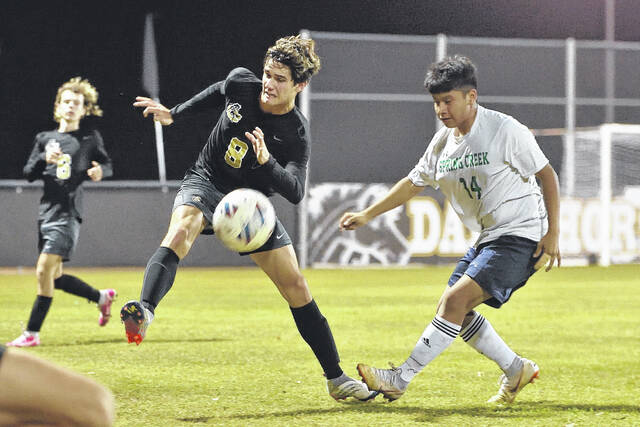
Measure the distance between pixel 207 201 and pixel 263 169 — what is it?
0.52 meters

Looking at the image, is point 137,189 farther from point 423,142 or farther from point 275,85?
point 275,85

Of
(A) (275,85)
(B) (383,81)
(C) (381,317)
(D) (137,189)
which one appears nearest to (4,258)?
(D) (137,189)

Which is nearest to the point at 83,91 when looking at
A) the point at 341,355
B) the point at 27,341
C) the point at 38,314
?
the point at 38,314

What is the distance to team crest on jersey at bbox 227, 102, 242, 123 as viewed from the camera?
5.81m

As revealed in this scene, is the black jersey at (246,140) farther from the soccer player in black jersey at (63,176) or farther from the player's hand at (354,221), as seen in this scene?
the soccer player in black jersey at (63,176)

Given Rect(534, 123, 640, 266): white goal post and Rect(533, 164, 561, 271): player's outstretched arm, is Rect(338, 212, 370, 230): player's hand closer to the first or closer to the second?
Rect(533, 164, 561, 271): player's outstretched arm

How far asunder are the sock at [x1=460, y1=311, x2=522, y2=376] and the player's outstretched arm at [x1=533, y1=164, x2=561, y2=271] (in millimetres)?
491

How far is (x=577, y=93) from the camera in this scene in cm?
2375

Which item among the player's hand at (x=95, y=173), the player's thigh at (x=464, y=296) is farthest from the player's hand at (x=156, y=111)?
the player's hand at (x=95, y=173)

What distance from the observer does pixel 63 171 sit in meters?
8.91

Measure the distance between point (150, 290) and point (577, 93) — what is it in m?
20.0

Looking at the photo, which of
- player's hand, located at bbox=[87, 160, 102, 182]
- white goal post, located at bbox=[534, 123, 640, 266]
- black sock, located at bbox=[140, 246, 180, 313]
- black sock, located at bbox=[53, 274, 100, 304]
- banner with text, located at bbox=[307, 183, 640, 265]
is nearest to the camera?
black sock, located at bbox=[140, 246, 180, 313]

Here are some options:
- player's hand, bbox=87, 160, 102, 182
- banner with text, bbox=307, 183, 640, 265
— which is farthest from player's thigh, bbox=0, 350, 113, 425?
banner with text, bbox=307, 183, 640, 265

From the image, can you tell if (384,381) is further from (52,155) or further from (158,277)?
(52,155)
